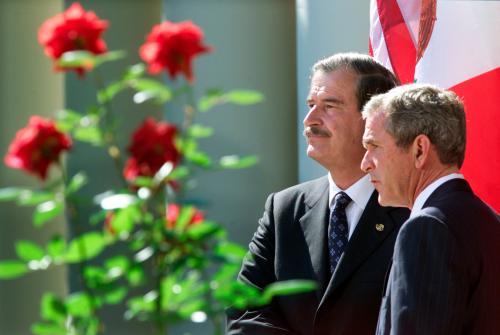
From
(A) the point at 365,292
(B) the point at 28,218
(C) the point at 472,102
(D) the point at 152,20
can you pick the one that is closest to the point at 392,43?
(C) the point at 472,102

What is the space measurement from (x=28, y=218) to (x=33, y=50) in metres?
0.85

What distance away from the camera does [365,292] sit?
3566 millimetres

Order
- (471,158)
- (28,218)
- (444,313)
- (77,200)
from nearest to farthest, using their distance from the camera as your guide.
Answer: (77,200)
(444,313)
(471,158)
(28,218)

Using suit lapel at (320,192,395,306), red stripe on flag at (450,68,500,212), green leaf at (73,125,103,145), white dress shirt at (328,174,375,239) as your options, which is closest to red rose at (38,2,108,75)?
green leaf at (73,125,103,145)

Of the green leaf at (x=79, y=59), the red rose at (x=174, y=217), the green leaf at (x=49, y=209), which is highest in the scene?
the green leaf at (x=79, y=59)

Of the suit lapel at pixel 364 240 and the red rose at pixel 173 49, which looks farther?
the suit lapel at pixel 364 240

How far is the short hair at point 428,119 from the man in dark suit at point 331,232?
0.70 meters

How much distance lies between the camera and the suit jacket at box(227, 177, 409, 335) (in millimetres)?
3568

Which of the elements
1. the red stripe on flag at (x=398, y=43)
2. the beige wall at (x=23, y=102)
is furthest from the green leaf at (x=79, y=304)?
the beige wall at (x=23, y=102)

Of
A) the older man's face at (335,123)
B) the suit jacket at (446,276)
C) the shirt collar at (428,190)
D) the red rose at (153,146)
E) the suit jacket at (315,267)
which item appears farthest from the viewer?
the older man's face at (335,123)

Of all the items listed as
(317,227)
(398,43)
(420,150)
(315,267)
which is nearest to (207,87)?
(398,43)

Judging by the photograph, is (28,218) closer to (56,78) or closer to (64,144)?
(56,78)

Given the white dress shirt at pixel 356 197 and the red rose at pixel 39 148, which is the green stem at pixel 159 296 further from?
the white dress shirt at pixel 356 197

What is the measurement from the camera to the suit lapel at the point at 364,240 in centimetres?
359
